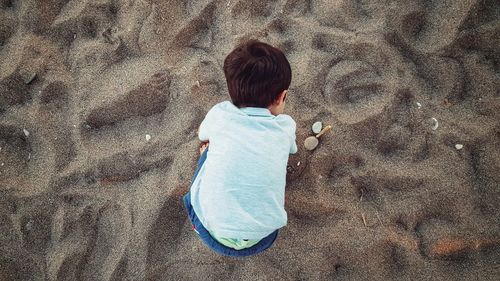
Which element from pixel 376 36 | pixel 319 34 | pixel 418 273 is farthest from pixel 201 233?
pixel 376 36

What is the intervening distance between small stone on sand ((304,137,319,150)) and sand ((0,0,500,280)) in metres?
0.03

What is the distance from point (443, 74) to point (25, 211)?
2.08m

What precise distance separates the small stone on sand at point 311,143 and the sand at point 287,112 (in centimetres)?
3

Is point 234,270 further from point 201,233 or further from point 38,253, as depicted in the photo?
point 38,253

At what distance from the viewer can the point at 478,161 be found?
1.63 m

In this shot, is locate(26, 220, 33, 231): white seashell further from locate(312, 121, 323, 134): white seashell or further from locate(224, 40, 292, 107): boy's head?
locate(312, 121, 323, 134): white seashell

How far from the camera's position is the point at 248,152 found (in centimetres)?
121

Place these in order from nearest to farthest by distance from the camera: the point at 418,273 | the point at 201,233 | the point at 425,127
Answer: the point at 201,233
the point at 418,273
the point at 425,127

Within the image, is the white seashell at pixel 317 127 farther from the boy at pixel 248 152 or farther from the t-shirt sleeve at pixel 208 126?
the t-shirt sleeve at pixel 208 126

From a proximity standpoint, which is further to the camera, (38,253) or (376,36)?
(376,36)

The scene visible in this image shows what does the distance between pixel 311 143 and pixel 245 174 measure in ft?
1.88

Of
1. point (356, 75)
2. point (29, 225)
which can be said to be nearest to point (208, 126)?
point (356, 75)

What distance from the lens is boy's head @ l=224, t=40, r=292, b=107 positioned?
3.94 feet

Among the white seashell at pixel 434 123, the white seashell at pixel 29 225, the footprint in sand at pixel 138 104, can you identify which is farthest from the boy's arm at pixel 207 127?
the white seashell at pixel 434 123
